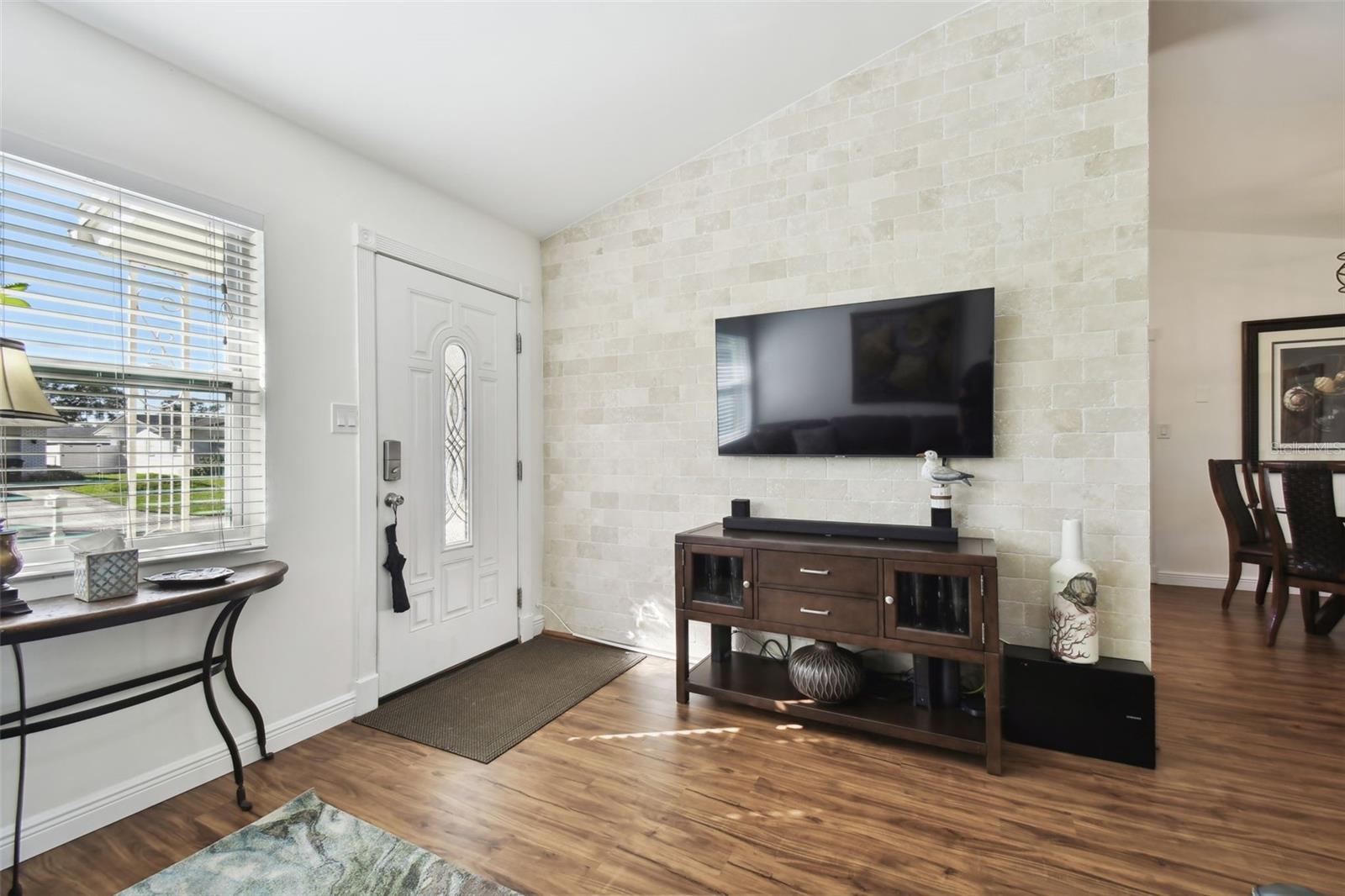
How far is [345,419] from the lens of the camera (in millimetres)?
2533

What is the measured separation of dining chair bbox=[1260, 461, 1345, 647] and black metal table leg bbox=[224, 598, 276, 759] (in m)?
5.10

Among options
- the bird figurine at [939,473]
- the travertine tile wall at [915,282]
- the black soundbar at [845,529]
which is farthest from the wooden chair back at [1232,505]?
the black soundbar at [845,529]

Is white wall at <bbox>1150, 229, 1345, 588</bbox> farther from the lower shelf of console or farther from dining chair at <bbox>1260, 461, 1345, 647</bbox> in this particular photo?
the lower shelf of console

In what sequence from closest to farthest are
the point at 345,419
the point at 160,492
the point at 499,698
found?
1. the point at 160,492
2. the point at 345,419
3. the point at 499,698

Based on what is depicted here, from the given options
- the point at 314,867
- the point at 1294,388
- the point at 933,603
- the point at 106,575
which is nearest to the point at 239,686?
the point at 106,575

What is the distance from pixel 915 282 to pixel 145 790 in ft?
11.6

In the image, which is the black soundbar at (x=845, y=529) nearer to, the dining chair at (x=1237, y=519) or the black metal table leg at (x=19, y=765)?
the black metal table leg at (x=19, y=765)

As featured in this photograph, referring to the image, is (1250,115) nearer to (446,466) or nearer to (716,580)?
(716,580)

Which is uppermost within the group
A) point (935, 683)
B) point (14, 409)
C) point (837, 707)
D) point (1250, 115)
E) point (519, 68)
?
point (1250, 115)

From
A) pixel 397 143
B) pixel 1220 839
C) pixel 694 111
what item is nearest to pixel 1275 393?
pixel 1220 839

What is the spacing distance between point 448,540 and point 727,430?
5.21 feet

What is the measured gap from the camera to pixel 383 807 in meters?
1.92

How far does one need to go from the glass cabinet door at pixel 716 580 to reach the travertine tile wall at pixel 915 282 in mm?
487

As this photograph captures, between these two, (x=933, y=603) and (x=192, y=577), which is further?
(x=933, y=603)
